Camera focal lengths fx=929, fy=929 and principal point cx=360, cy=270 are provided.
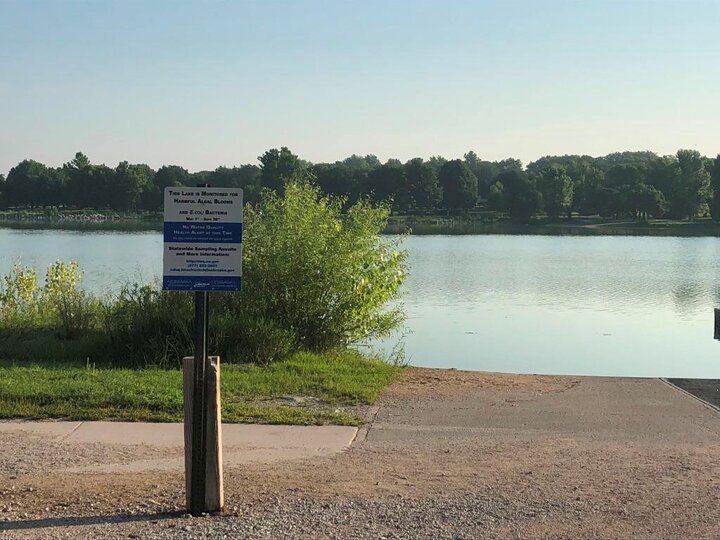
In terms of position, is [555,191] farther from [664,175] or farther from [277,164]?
[277,164]

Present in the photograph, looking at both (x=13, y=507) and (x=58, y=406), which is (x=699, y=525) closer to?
(x=13, y=507)

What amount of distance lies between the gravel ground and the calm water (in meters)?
8.25

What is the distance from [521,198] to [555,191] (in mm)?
3968

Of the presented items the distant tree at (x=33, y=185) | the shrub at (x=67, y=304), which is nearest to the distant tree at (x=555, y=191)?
the distant tree at (x=33, y=185)

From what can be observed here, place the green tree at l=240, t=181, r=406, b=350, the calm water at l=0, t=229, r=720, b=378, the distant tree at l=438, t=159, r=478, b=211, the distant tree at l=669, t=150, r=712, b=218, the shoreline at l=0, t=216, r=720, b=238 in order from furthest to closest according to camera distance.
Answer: the distant tree at l=438, t=159, r=478, b=211 < the distant tree at l=669, t=150, r=712, b=218 < the shoreline at l=0, t=216, r=720, b=238 < the calm water at l=0, t=229, r=720, b=378 < the green tree at l=240, t=181, r=406, b=350

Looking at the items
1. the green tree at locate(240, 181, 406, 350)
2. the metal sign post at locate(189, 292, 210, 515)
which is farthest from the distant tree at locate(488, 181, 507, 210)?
the metal sign post at locate(189, 292, 210, 515)

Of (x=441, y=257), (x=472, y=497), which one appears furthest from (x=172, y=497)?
(x=441, y=257)

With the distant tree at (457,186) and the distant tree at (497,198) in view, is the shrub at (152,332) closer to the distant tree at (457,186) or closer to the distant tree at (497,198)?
the distant tree at (497,198)

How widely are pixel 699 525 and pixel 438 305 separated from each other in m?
20.0

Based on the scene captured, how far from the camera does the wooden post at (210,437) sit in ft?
18.7

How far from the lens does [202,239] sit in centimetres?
574

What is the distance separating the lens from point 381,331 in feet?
48.6

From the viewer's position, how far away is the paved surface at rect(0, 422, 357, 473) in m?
7.07

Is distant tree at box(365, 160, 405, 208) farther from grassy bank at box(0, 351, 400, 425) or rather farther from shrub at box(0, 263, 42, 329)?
grassy bank at box(0, 351, 400, 425)
